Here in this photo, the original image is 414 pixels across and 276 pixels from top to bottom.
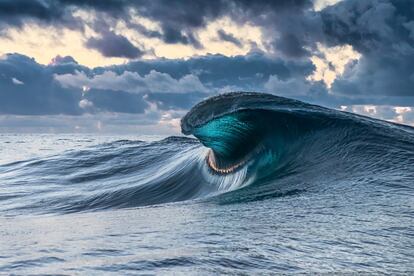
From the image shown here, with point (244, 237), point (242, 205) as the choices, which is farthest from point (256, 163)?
Answer: point (244, 237)

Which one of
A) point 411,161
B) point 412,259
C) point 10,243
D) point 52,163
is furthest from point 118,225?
point 52,163

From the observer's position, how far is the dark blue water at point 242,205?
132 inches

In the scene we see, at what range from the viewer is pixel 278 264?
3.17 metres

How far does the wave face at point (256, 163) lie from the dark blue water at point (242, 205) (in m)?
0.02

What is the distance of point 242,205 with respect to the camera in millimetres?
5645

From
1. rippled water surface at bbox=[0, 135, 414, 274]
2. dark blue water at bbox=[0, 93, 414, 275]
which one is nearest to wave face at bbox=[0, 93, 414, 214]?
dark blue water at bbox=[0, 93, 414, 275]

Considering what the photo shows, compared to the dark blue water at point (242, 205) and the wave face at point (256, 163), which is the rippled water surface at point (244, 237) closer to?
the dark blue water at point (242, 205)

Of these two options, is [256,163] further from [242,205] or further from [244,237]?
[244,237]

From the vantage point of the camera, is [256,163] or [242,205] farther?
[256,163]

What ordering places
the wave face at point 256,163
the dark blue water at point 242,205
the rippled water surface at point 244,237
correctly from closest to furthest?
the rippled water surface at point 244,237, the dark blue water at point 242,205, the wave face at point 256,163

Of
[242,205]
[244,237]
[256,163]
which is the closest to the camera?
[244,237]

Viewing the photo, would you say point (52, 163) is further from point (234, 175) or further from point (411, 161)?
point (411, 161)

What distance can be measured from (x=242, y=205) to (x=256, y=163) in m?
2.98

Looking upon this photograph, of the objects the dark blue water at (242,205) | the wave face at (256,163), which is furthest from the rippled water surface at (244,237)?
the wave face at (256,163)
